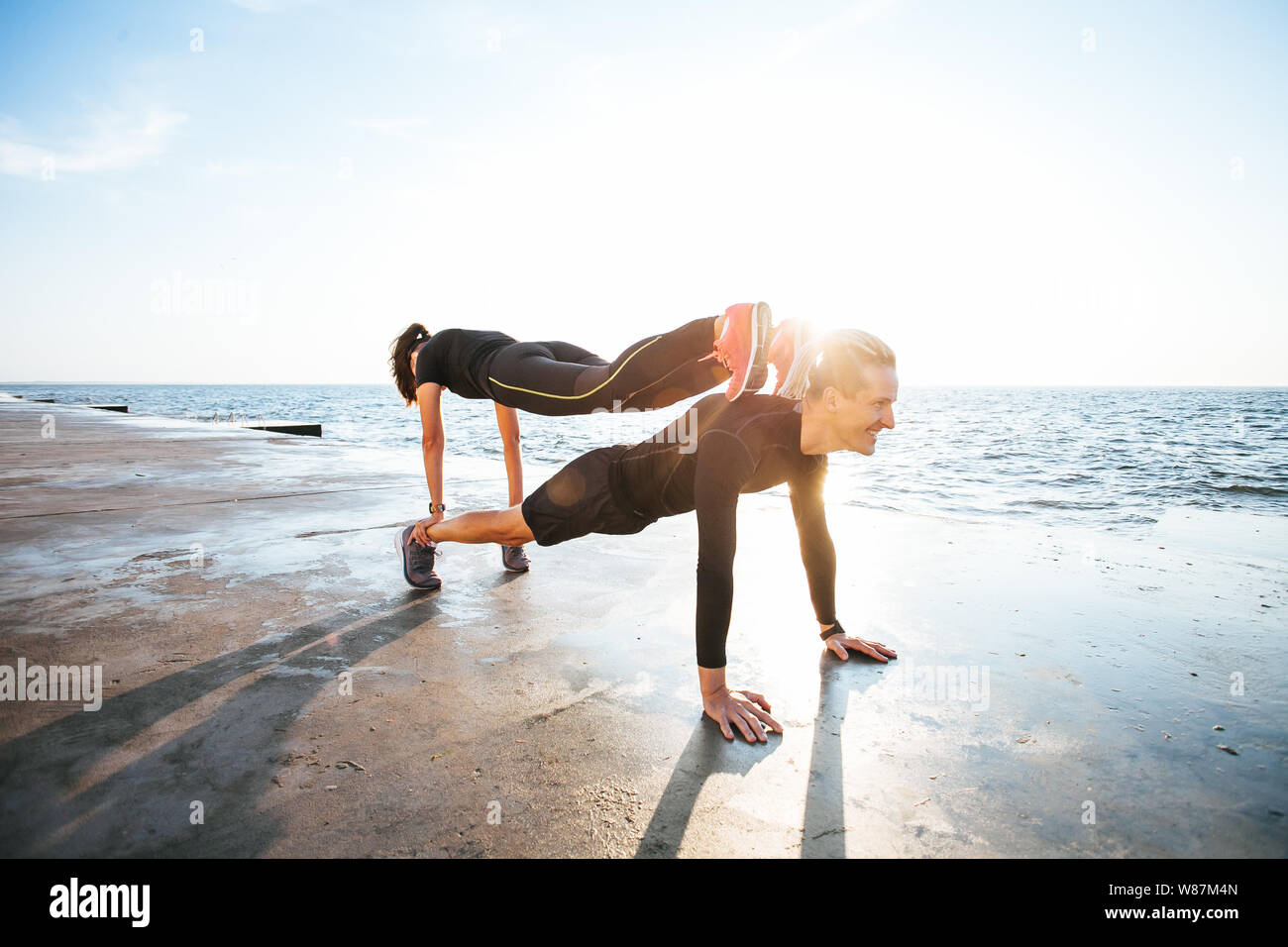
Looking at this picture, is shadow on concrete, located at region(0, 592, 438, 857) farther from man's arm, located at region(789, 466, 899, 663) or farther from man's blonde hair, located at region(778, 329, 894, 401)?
man's blonde hair, located at region(778, 329, 894, 401)

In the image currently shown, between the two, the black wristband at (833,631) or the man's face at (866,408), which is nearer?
the man's face at (866,408)

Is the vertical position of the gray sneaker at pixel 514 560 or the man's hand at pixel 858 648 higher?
the gray sneaker at pixel 514 560

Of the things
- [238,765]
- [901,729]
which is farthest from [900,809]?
[238,765]

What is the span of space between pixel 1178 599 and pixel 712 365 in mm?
2316

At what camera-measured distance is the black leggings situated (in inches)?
96.9

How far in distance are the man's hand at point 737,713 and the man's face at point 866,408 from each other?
2.79ft

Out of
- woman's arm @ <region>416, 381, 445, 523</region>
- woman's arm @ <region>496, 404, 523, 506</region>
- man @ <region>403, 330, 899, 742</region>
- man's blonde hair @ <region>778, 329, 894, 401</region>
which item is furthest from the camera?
woman's arm @ <region>496, 404, 523, 506</region>

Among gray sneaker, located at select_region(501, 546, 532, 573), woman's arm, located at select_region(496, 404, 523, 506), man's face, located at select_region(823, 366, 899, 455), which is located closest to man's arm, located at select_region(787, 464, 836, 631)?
man's face, located at select_region(823, 366, 899, 455)

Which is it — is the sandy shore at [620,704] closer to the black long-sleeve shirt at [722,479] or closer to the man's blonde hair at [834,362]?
the black long-sleeve shirt at [722,479]

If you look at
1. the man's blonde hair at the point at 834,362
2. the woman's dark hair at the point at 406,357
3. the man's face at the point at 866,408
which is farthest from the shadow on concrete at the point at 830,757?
the woman's dark hair at the point at 406,357

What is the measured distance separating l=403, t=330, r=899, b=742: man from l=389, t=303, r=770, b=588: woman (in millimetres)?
168

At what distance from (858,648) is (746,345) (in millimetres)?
1127

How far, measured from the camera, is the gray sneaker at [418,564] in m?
2.99

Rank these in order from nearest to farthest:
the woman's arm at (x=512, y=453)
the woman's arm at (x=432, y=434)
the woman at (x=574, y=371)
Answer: the woman at (x=574, y=371), the woman's arm at (x=432, y=434), the woman's arm at (x=512, y=453)
